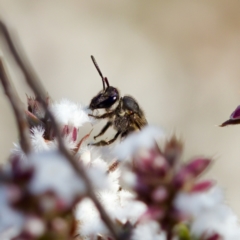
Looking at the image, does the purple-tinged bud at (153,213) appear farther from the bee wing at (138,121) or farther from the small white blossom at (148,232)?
the bee wing at (138,121)

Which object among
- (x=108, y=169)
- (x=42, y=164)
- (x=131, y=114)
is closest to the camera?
(x=42, y=164)

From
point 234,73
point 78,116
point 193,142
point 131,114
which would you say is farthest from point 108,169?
point 234,73

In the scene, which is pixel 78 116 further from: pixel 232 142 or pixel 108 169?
pixel 232 142

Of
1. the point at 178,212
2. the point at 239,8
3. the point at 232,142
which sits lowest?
the point at 178,212

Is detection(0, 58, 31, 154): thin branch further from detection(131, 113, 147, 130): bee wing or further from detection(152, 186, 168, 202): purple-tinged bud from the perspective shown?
A: detection(131, 113, 147, 130): bee wing

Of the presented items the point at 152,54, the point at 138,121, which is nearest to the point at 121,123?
the point at 138,121

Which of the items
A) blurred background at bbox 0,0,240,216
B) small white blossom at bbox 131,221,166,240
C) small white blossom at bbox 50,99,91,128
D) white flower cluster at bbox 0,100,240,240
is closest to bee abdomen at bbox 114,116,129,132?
small white blossom at bbox 50,99,91,128
